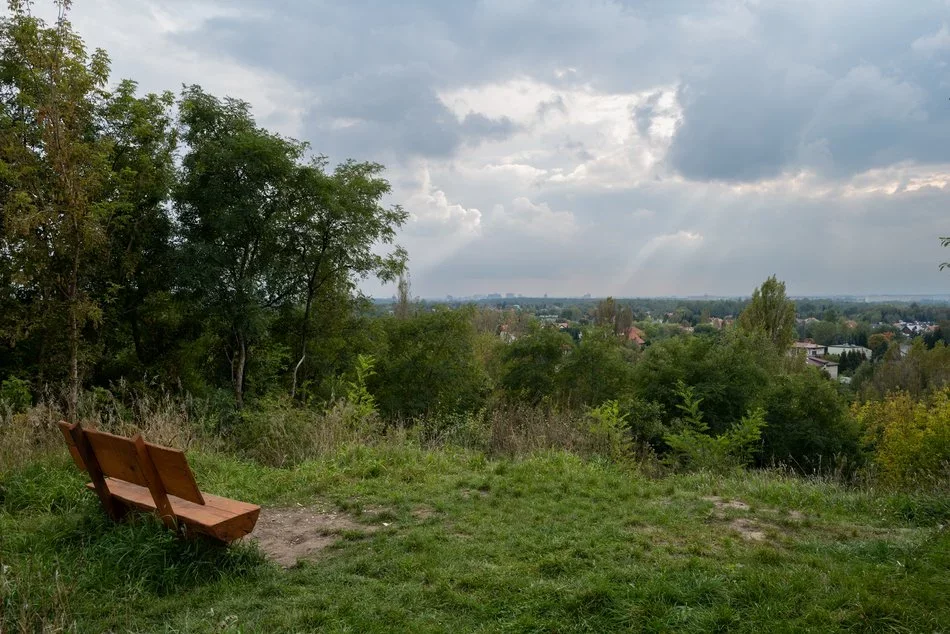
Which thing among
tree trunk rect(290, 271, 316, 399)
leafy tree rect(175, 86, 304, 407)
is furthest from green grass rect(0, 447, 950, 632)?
tree trunk rect(290, 271, 316, 399)

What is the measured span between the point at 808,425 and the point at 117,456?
20725 mm

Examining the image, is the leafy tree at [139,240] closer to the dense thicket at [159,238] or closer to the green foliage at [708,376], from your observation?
the dense thicket at [159,238]

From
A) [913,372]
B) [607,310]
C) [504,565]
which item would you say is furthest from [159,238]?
[913,372]

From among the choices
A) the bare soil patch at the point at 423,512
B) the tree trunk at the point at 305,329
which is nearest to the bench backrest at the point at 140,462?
the bare soil patch at the point at 423,512

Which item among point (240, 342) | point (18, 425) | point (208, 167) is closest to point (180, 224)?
point (208, 167)

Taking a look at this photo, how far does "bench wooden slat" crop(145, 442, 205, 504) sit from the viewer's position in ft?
12.7

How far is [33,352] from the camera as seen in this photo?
495 inches

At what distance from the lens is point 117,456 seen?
14.2 ft

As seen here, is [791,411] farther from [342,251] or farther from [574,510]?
[574,510]

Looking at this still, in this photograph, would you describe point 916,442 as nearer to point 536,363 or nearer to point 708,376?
point 708,376

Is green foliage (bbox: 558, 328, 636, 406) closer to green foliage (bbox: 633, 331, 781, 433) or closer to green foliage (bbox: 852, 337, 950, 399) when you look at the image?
green foliage (bbox: 633, 331, 781, 433)

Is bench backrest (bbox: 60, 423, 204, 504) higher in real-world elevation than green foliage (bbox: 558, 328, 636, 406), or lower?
higher

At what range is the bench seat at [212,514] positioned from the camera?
3985 millimetres

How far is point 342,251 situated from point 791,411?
50.7ft
